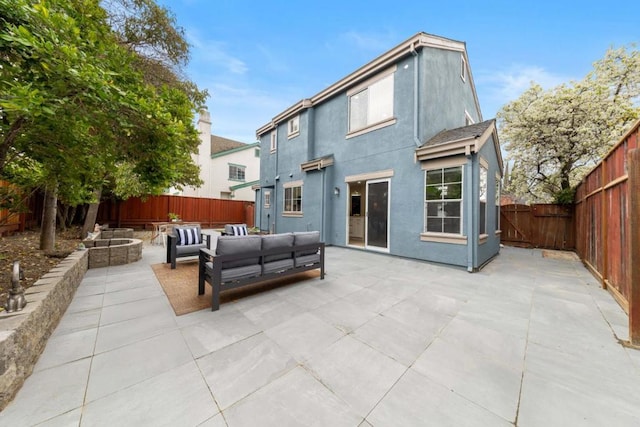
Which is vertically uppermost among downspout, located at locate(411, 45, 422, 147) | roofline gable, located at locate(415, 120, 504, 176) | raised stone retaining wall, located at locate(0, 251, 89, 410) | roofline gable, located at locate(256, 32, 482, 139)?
roofline gable, located at locate(256, 32, 482, 139)

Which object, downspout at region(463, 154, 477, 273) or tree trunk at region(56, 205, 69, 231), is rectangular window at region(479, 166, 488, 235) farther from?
tree trunk at region(56, 205, 69, 231)

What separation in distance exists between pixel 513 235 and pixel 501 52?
29.2 feet

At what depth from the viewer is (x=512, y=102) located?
40.7ft

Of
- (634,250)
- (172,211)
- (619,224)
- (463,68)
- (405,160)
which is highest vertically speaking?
(463,68)

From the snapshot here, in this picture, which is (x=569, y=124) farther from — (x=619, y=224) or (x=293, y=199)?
(x=293, y=199)

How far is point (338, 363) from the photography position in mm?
2285

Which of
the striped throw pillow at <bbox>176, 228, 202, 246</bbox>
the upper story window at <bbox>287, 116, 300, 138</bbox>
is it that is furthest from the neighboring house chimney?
the striped throw pillow at <bbox>176, 228, 202, 246</bbox>

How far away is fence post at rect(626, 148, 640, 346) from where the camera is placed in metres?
2.67

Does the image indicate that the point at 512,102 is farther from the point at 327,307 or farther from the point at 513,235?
the point at 327,307

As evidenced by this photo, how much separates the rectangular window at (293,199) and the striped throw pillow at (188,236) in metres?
5.10

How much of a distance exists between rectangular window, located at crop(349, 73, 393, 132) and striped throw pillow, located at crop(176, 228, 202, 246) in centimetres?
662

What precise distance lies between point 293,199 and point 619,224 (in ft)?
33.0

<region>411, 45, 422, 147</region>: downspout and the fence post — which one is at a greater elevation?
<region>411, 45, 422, 147</region>: downspout

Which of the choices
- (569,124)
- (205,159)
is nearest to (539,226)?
(569,124)
